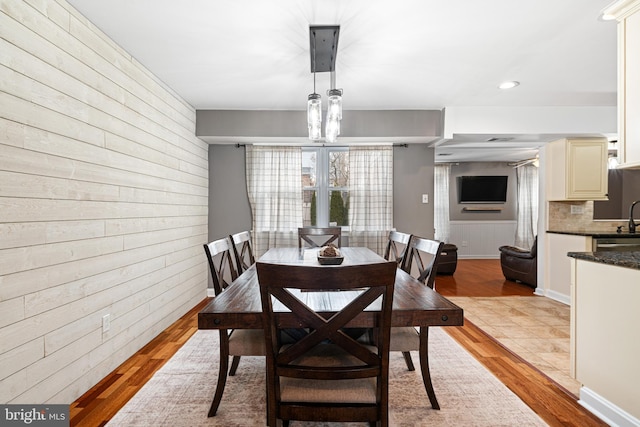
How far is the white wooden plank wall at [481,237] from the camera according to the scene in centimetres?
777

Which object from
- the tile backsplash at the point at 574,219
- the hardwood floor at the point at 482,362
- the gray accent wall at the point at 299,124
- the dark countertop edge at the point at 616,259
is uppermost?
the gray accent wall at the point at 299,124

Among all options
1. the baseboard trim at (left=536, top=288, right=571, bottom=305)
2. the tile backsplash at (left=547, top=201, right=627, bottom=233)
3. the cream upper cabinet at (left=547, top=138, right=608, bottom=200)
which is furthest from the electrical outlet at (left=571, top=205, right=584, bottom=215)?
the baseboard trim at (left=536, top=288, right=571, bottom=305)

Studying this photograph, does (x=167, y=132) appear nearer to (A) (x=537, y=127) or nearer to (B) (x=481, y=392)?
(B) (x=481, y=392)

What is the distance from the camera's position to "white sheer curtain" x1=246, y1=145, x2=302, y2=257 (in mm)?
4480

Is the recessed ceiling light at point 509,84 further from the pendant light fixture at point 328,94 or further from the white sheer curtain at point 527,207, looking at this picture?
the white sheer curtain at point 527,207

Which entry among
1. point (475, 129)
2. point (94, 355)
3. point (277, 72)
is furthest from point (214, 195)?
point (475, 129)

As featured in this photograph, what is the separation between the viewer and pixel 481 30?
225 cm

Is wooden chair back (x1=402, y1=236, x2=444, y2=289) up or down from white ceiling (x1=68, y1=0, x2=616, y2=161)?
down

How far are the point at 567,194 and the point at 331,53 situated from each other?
3.59 metres

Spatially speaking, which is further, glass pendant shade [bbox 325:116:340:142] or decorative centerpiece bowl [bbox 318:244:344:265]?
glass pendant shade [bbox 325:116:340:142]

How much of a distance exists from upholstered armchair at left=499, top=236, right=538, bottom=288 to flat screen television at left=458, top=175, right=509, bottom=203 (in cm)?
261

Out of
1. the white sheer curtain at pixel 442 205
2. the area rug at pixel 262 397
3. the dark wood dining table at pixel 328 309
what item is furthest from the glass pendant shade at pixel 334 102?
the white sheer curtain at pixel 442 205

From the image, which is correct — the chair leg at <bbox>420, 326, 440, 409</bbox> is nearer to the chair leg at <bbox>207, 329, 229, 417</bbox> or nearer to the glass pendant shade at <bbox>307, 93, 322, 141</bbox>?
the chair leg at <bbox>207, 329, 229, 417</bbox>

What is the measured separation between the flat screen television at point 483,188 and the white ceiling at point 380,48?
4.00 meters
